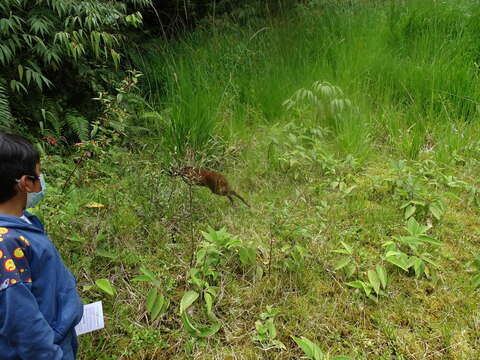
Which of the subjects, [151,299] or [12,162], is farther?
[151,299]

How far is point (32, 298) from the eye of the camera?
112cm

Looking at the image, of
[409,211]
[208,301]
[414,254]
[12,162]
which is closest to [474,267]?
[414,254]

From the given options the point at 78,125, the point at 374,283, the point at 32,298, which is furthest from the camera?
the point at 78,125

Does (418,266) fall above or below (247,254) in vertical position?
below

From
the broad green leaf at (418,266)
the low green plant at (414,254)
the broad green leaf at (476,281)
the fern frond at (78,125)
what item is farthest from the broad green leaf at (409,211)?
the fern frond at (78,125)

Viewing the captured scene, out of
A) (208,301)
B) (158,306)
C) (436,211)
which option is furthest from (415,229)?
(158,306)

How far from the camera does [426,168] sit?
2693 millimetres

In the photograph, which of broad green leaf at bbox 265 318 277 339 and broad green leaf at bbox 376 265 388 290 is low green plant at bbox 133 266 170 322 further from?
broad green leaf at bbox 376 265 388 290

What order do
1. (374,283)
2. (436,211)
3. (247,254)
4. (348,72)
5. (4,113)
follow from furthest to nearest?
(348,72), (4,113), (436,211), (247,254), (374,283)

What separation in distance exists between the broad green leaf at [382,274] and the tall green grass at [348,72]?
138 cm

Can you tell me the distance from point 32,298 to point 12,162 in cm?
43

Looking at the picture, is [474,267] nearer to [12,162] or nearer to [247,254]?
[247,254]

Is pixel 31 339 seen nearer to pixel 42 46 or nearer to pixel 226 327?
pixel 226 327

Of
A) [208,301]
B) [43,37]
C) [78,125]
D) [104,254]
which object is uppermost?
[43,37]
